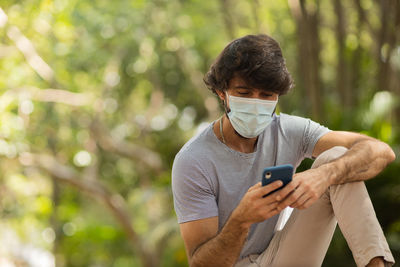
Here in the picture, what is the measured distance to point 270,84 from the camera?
2.28m

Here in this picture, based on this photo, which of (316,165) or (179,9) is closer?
(316,165)

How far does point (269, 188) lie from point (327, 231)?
59cm

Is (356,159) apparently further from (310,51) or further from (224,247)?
(310,51)

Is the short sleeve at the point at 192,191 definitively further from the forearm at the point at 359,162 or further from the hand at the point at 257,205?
the forearm at the point at 359,162

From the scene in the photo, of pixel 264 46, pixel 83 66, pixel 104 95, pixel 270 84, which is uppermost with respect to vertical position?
pixel 264 46

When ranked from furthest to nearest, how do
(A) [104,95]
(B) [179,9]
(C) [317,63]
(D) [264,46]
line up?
(B) [179,9]
(A) [104,95]
(C) [317,63]
(D) [264,46]

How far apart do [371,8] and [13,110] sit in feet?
24.7

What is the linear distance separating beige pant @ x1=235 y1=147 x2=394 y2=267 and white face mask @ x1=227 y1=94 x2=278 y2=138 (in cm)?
27

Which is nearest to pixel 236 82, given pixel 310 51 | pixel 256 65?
pixel 256 65

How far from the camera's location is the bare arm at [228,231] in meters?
2.04

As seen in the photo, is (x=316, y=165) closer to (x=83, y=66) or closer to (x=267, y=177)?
(x=267, y=177)

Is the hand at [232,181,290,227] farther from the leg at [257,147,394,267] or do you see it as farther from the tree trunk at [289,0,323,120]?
the tree trunk at [289,0,323,120]

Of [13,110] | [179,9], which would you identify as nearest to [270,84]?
[13,110]

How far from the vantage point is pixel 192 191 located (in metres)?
2.34
